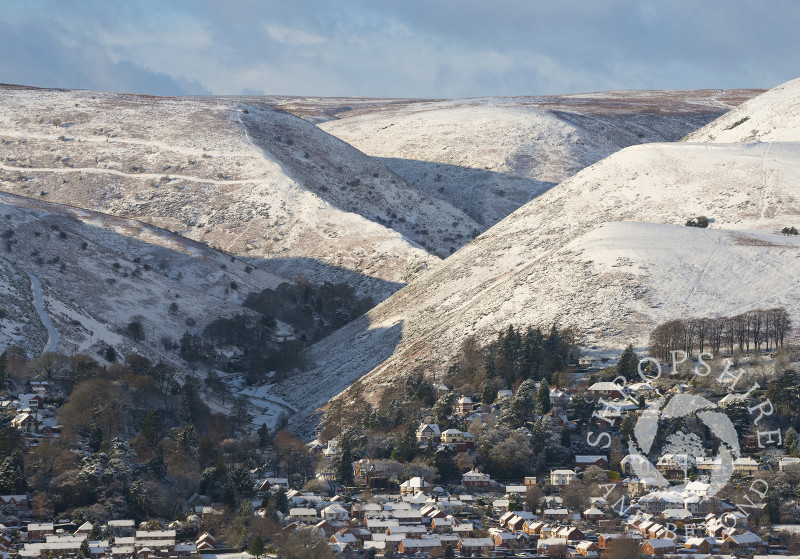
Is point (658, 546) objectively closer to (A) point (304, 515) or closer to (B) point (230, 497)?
(A) point (304, 515)

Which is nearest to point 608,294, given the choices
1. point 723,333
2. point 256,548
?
point 723,333

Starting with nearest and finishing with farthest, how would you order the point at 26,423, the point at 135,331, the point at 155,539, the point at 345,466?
the point at 155,539, the point at 345,466, the point at 26,423, the point at 135,331

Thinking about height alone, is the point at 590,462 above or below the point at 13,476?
above

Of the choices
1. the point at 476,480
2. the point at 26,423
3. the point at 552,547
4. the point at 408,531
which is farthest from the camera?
the point at 26,423

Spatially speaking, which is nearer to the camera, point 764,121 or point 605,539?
point 605,539

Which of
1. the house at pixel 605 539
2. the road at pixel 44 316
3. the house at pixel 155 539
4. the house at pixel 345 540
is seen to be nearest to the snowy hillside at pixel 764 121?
the road at pixel 44 316

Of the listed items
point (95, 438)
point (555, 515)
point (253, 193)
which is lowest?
point (555, 515)

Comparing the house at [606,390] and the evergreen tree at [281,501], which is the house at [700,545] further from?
the house at [606,390]
